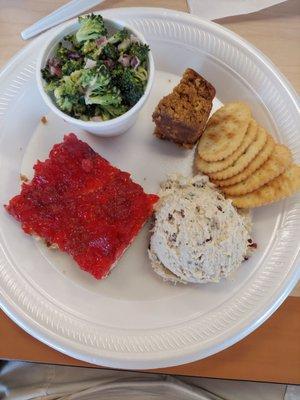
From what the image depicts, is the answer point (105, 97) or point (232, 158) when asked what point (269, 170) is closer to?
point (232, 158)

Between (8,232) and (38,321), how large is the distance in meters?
0.26

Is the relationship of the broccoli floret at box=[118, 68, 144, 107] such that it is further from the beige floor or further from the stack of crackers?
the beige floor

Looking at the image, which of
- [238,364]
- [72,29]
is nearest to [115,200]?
[72,29]

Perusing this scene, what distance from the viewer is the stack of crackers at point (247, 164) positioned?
1234mm

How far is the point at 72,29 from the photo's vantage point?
1.22 meters

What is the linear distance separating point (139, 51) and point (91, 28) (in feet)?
0.42

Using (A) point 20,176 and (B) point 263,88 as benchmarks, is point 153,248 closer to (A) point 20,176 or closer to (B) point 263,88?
(A) point 20,176

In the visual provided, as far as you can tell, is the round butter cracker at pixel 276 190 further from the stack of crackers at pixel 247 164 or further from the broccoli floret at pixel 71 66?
the broccoli floret at pixel 71 66

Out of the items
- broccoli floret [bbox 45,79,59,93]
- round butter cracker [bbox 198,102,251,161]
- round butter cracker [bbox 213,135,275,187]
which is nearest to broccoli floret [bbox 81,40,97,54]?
broccoli floret [bbox 45,79,59,93]

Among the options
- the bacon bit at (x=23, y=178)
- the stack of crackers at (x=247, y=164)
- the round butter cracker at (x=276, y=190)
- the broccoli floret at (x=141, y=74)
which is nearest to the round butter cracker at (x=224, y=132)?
the stack of crackers at (x=247, y=164)

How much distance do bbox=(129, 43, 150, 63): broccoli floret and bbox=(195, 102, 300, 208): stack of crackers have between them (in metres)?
0.29

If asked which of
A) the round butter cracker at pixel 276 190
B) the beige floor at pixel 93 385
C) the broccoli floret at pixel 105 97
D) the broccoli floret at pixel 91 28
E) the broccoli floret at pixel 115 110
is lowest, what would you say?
the beige floor at pixel 93 385

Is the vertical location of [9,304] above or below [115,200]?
below

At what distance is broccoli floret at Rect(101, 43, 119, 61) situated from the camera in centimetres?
115
